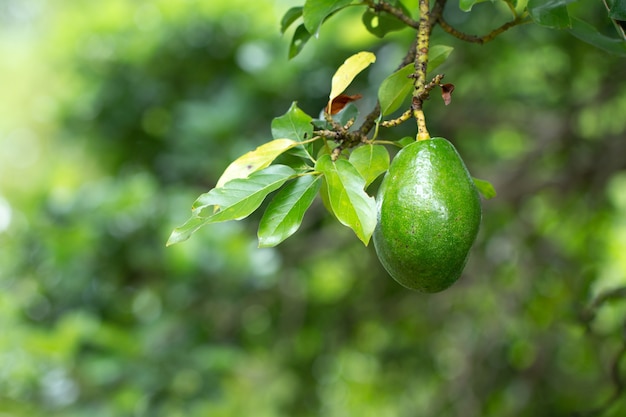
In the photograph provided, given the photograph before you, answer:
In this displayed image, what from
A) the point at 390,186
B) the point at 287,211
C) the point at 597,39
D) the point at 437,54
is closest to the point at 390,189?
the point at 390,186

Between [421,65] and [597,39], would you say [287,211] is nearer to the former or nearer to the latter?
[421,65]

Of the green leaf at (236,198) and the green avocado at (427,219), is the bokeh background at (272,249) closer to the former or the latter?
the green avocado at (427,219)

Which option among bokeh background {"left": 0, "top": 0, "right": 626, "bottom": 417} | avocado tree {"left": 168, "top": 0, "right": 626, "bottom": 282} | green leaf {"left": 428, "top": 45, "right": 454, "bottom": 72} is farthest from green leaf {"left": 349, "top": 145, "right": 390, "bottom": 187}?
bokeh background {"left": 0, "top": 0, "right": 626, "bottom": 417}

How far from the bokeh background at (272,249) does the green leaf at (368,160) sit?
1.18 meters

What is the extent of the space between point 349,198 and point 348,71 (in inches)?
7.8

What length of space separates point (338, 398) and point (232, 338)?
1.33 meters

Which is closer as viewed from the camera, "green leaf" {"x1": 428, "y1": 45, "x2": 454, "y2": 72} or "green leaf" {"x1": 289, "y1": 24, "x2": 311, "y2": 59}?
"green leaf" {"x1": 428, "y1": 45, "x2": 454, "y2": 72}

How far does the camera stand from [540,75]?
3033 mm

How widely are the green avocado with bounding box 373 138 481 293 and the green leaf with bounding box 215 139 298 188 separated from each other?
149 mm

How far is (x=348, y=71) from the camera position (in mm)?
940

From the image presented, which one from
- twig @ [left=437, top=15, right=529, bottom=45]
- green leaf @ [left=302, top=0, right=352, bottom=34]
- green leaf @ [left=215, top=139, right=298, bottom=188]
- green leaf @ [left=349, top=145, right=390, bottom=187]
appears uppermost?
green leaf @ [left=302, top=0, right=352, bottom=34]

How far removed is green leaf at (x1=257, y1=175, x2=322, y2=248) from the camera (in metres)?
0.86

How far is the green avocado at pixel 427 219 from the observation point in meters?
0.84

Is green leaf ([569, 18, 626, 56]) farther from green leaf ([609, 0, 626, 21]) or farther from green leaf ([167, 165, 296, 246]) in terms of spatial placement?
green leaf ([167, 165, 296, 246])
